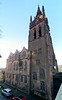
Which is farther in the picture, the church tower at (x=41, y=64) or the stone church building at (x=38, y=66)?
the stone church building at (x=38, y=66)

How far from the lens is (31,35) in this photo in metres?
22.4

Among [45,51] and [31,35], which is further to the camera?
[31,35]

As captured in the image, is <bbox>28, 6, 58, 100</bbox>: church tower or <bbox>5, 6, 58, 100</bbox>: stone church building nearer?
<bbox>28, 6, 58, 100</bbox>: church tower

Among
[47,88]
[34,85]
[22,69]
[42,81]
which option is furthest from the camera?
[22,69]

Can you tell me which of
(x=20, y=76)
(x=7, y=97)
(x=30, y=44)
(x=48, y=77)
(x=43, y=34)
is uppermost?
(x=43, y=34)

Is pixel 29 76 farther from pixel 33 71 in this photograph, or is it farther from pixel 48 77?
pixel 48 77

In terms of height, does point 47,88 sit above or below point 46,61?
below

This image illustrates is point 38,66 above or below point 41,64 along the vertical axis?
below

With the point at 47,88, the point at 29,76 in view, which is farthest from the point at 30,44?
the point at 47,88

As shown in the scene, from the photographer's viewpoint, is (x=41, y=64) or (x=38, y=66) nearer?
(x=41, y=64)

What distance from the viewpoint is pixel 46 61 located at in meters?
16.0

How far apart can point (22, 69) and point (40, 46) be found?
9.83 meters

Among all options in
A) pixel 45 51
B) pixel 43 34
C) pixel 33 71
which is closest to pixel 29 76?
pixel 33 71

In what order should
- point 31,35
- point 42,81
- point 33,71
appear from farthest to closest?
point 31,35 < point 33,71 < point 42,81
